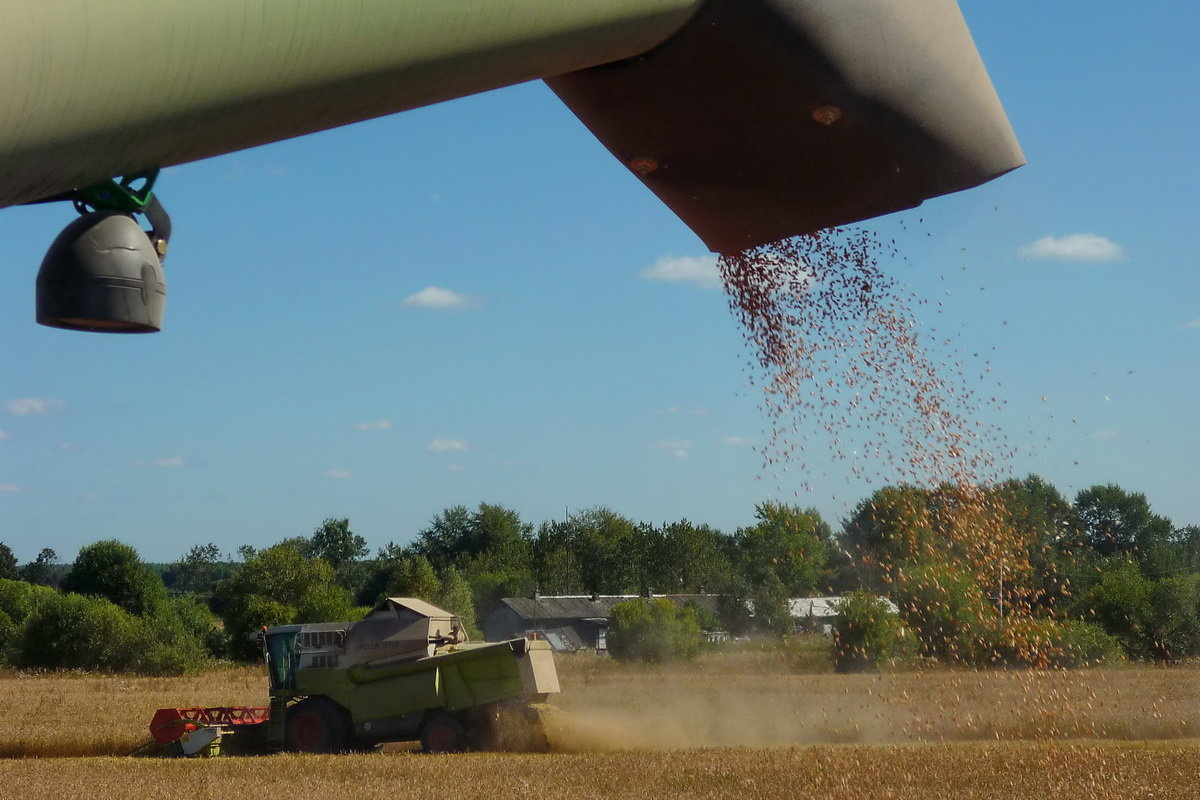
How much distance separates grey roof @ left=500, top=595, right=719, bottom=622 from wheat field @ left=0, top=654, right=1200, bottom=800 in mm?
33735

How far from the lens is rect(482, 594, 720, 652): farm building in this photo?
54.3 m

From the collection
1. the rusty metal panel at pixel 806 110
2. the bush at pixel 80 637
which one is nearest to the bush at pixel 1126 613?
the bush at pixel 80 637

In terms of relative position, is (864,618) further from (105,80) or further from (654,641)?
(105,80)

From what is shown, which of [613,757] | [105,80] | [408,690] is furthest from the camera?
[408,690]

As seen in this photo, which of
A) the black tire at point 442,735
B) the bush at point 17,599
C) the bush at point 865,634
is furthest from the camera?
the bush at point 17,599

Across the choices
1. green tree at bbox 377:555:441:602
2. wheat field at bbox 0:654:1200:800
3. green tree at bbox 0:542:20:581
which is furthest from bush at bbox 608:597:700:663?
green tree at bbox 0:542:20:581

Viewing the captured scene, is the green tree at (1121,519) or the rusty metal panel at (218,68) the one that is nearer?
the rusty metal panel at (218,68)

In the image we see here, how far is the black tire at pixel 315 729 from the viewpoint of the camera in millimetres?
13758

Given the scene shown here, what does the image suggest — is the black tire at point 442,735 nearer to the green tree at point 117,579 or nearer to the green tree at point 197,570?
the green tree at point 117,579

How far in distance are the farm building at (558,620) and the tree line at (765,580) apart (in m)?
1.64

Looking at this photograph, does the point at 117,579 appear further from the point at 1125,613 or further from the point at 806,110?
the point at 806,110

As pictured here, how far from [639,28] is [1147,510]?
79.3 meters

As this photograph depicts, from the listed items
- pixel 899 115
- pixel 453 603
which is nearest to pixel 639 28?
pixel 899 115

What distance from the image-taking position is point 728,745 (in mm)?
13695
